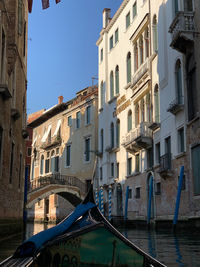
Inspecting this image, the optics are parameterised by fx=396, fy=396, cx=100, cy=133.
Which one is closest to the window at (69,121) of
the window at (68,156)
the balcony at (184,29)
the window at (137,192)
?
the window at (68,156)

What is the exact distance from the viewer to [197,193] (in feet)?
42.9

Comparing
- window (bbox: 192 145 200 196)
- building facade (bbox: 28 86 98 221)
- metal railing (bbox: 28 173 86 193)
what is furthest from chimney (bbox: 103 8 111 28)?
window (bbox: 192 145 200 196)

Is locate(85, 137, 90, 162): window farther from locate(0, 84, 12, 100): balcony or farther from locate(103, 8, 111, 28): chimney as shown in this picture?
locate(0, 84, 12, 100): balcony

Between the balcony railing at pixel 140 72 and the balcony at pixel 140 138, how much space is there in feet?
9.30

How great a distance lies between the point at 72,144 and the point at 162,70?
56.2 feet

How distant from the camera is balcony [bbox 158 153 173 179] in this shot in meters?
16.1

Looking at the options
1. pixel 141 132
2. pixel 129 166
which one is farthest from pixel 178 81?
pixel 129 166

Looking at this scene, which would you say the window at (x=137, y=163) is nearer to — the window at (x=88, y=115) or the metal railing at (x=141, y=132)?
the metal railing at (x=141, y=132)

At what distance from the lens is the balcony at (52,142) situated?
115 ft

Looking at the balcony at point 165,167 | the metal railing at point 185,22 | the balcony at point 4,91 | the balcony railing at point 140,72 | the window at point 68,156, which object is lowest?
the balcony at point 165,167

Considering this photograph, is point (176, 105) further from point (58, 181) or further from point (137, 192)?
point (58, 181)

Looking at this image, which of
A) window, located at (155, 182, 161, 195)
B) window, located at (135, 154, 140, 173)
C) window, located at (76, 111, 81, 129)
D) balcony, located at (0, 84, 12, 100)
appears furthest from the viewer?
window, located at (76, 111, 81, 129)

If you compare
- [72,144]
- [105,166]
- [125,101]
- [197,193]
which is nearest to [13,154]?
[197,193]

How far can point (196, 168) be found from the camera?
13305 mm
